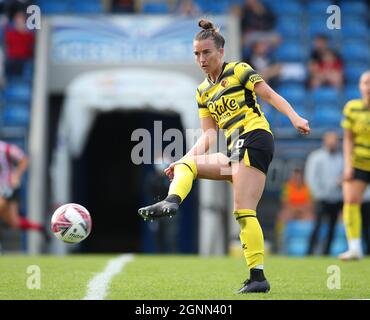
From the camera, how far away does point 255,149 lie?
6566 mm

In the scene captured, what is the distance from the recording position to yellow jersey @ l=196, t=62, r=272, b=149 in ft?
21.9

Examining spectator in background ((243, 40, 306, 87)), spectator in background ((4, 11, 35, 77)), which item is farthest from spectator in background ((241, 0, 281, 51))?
spectator in background ((4, 11, 35, 77))

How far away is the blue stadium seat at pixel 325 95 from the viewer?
16.9m

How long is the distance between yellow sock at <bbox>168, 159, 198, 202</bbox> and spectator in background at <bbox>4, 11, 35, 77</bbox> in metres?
10.0

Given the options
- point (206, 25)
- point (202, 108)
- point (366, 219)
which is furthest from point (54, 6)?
point (206, 25)

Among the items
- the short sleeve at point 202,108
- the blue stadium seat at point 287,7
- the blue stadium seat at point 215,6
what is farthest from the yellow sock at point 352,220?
the blue stadium seat at point 287,7

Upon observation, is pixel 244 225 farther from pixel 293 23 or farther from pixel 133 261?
pixel 293 23

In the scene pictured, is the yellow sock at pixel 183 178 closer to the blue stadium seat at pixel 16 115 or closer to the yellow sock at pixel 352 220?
the yellow sock at pixel 352 220

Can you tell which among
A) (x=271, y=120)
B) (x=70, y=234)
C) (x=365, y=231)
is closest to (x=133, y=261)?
(x=70, y=234)

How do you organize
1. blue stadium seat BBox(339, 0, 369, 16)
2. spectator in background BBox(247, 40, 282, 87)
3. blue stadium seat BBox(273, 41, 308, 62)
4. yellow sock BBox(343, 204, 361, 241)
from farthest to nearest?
blue stadium seat BBox(339, 0, 369, 16) → blue stadium seat BBox(273, 41, 308, 62) → spectator in background BBox(247, 40, 282, 87) → yellow sock BBox(343, 204, 361, 241)

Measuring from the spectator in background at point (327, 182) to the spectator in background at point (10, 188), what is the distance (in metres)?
4.39

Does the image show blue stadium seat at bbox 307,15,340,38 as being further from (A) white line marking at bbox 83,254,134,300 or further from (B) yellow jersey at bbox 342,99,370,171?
(A) white line marking at bbox 83,254,134,300

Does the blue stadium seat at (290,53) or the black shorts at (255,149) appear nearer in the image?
the black shorts at (255,149)
